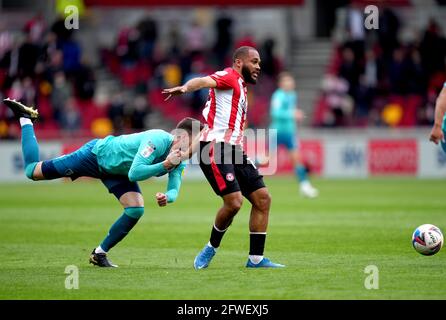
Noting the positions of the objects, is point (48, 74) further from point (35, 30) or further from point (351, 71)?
point (351, 71)

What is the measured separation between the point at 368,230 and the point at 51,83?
60.0 feet

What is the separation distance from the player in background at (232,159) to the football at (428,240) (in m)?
1.79

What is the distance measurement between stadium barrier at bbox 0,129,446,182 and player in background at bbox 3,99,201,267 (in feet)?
56.3

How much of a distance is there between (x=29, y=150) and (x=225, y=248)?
3.03 meters

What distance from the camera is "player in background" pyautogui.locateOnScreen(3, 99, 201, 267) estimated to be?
10711mm

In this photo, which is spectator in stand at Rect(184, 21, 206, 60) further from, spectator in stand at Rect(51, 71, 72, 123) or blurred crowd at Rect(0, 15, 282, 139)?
spectator in stand at Rect(51, 71, 72, 123)

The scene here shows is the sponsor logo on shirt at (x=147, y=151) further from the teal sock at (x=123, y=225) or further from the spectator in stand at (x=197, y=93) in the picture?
the spectator in stand at (x=197, y=93)

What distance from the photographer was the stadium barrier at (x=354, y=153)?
92.7 ft

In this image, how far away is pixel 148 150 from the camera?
10.7 metres

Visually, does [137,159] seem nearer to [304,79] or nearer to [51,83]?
[51,83]

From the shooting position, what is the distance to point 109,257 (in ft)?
40.0

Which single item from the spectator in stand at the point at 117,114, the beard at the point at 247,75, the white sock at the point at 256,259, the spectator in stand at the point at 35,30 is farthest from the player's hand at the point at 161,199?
the spectator in stand at the point at 35,30
